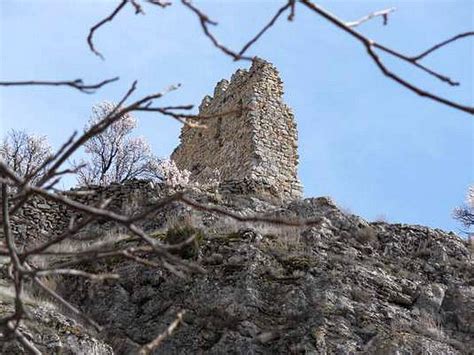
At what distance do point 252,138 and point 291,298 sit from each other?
354 inches

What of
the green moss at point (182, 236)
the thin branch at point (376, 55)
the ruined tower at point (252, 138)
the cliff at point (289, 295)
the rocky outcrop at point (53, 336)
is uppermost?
the ruined tower at point (252, 138)

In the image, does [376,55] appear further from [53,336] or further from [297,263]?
[297,263]

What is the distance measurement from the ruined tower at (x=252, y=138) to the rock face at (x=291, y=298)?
6.37 meters

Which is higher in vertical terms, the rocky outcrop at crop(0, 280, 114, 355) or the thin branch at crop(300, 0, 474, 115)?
the rocky outcrop at crop(0, 280, 114, 355)

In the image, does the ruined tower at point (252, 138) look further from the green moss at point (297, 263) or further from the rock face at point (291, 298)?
the green moss at point (297, 263)

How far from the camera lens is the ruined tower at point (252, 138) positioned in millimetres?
16625

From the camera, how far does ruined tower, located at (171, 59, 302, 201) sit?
16.6m

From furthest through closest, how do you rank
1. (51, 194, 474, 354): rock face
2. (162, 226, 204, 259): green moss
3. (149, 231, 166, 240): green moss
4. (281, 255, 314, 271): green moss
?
(149, 231, 166, 240): green moss
(162, 226, 204, 259): green moss
(281, 255, 314, 271): green moss
(51, 194, 474, 354): rock face

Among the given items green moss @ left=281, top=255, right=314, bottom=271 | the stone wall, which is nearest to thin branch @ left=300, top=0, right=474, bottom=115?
green moss @ left=281, top=255, right=314, bottom=271

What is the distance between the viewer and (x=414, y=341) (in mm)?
7422

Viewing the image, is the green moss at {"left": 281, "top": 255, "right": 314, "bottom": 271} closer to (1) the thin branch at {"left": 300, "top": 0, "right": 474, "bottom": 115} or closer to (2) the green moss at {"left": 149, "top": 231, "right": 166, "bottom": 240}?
(2) the green moss at {"left": 149, "top": 231, "right": 166, "bottom": 240}

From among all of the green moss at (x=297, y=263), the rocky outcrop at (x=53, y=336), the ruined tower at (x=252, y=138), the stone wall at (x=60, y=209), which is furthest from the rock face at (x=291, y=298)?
the ruined tower at (x=252, y=138)

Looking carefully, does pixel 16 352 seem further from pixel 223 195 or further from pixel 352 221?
pixel 223 195

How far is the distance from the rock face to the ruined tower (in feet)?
20.9
